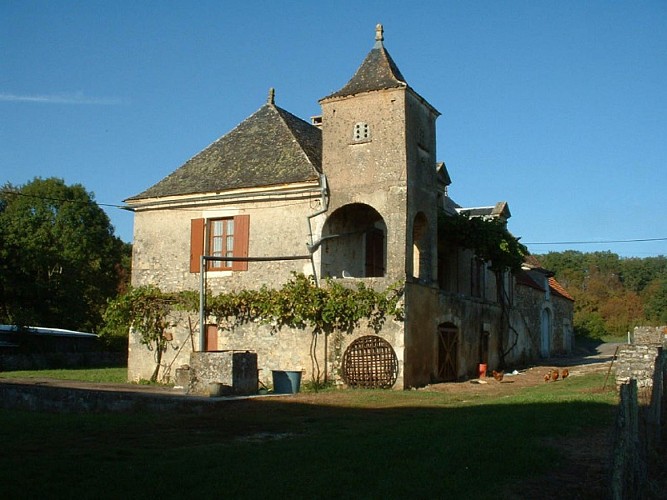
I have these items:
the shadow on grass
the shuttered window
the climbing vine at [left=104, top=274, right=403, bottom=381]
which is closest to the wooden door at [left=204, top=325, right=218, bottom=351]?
the climbing vine at [left=104, top=274, right=403, bottom=381]

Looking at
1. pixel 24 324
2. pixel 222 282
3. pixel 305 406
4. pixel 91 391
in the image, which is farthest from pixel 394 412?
pixel 24 324

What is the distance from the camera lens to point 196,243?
2250cm

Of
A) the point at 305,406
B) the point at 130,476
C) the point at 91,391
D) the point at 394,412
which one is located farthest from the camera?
the point at 91,391

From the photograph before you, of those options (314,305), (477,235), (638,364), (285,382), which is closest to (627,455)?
(638,364)

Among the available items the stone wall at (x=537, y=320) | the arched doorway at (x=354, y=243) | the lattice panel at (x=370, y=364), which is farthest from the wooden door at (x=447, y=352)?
the stone wall at (x=537, y=320)

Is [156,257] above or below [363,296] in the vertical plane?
above

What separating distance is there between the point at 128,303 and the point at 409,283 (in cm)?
899

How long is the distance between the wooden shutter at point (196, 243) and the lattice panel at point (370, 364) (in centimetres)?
577

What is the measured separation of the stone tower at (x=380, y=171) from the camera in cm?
1994

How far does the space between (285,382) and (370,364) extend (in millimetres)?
2542

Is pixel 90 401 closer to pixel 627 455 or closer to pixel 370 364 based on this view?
pixel 370 364

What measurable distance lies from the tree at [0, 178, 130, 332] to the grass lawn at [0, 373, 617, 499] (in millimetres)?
27421

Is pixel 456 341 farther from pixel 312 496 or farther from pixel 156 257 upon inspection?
pixel 312 496

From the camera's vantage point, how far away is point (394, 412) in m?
14.2
